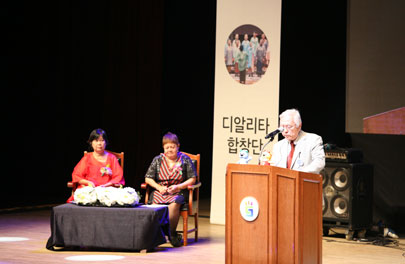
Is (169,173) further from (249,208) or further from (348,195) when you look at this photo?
(249,208)

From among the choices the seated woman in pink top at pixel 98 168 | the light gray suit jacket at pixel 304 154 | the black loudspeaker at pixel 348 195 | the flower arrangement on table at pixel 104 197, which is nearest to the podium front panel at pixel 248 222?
the light gray suit jacket at pixel 304 154

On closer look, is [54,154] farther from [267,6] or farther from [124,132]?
[267,6]

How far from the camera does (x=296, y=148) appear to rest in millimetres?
4660

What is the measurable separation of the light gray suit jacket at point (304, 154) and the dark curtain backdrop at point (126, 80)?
Answer: 3.28 m

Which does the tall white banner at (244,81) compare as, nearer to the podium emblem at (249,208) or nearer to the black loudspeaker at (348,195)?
the black loudspeaker at (348,195)

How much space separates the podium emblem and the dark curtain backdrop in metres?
3.87

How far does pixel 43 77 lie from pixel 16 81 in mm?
455

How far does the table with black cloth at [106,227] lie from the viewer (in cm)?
588

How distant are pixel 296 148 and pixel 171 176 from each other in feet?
7.09

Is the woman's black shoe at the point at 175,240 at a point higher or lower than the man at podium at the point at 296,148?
lower

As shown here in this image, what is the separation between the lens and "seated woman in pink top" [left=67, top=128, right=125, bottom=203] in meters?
6.60

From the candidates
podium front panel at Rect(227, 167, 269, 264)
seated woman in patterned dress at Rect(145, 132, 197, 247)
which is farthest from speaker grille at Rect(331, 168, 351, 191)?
podium front panel at Rect(227, 167, 269, 264)

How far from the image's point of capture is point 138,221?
19.2ft

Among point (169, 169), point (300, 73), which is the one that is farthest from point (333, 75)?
point (169, 169)
